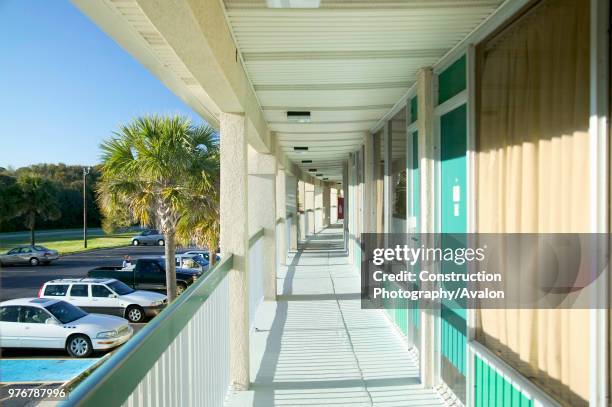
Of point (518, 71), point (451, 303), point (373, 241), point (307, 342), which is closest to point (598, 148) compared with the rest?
point (518, 71)

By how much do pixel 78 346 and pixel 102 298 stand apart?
2896 mm

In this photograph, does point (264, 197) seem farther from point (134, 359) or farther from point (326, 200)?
point (326, 200)

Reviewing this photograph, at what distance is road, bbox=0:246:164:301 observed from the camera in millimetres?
18166

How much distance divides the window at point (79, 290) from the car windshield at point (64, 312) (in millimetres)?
2656

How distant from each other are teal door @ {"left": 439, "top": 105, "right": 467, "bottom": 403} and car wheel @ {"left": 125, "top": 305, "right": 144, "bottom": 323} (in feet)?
34.2

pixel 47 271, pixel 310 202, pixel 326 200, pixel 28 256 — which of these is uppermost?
pixel 326 200

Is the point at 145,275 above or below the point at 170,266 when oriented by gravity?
below

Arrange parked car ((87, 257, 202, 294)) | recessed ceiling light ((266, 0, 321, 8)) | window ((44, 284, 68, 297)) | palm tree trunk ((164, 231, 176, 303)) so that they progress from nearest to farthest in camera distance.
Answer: recessed ceiling light ((266, 0, 321, 8)) → palm tree trunk ((164, 231, 176, 303)) → window ((44, 284, 68, 297)) → parked car ((87, 257, 202, 294))

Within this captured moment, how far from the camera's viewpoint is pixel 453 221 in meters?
3.59

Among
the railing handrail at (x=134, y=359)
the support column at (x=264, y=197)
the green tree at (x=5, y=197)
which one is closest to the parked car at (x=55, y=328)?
the green tree at (x=5, y=197)

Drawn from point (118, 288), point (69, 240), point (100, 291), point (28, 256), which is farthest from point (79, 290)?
point (69, 240)

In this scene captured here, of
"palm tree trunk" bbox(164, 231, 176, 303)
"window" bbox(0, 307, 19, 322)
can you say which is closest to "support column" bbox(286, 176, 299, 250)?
→ "palm tree trunk" bbox(164, 231, 176, 303)

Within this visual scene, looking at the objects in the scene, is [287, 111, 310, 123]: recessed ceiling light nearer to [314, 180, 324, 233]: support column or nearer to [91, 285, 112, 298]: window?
[91, 285, 112, 298]: window

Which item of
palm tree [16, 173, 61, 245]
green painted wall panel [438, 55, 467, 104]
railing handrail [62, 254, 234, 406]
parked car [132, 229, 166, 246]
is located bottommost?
parked car [132, 229, 166, 246]
